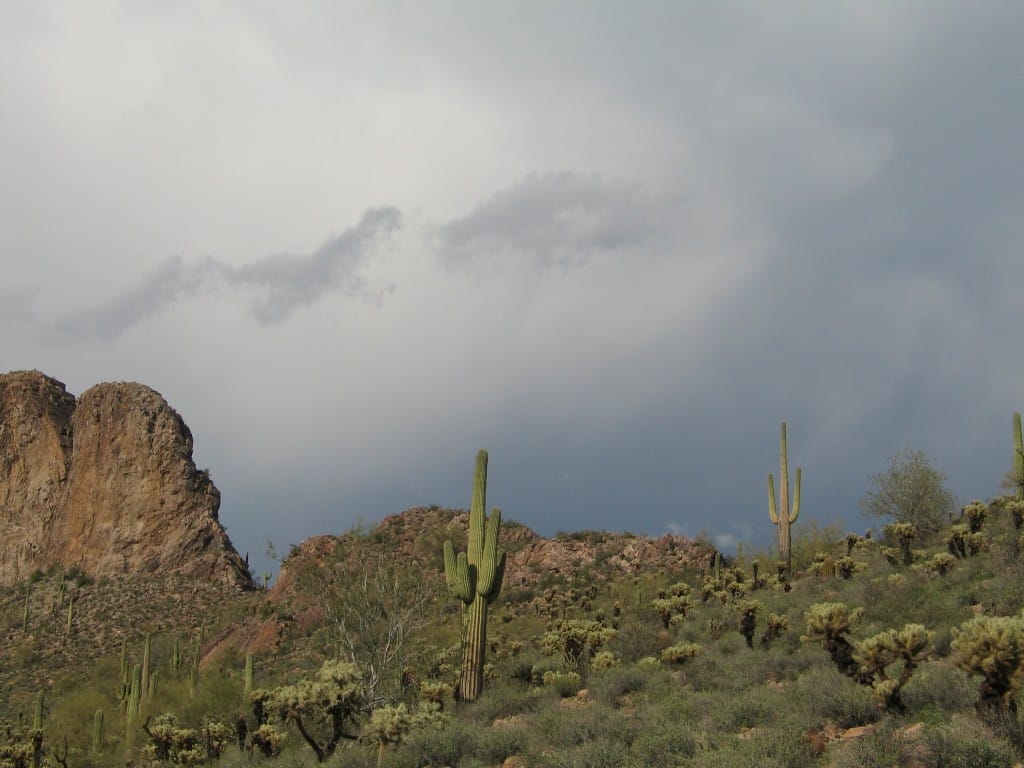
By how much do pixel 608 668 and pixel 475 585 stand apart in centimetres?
368

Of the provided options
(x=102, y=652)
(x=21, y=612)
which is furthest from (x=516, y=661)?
(x=21, y=612)

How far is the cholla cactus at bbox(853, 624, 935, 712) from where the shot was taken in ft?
35.8

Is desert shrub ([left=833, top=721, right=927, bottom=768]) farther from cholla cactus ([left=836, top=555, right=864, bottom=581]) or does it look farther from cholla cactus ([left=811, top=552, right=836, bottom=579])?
cholla cactus ([left=811, top=552, right=836, bottom=579])

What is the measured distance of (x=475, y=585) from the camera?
20438 mm

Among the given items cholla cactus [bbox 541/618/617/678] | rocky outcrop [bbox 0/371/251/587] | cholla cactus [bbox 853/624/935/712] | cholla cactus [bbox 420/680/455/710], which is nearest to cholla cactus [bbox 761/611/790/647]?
cholla cactus [bbox 541/618/617/678]

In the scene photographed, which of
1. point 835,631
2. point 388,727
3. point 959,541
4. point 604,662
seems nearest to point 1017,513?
point 959,541

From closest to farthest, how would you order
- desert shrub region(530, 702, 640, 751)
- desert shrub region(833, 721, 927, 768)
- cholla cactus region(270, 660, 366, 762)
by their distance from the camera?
desert shrub region(833, 721, 927, 768) → desert shrub region(530, 702, 640, 751) → cholla cactus region(270, 660, 366, 762)

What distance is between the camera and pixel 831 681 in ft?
41.3

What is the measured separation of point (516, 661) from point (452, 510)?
3280cm

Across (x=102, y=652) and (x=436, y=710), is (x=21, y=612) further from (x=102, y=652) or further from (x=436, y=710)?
(x=436, y=710)

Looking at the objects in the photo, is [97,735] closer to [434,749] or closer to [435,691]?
[435,691]

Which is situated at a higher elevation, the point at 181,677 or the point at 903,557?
the point at 903,557

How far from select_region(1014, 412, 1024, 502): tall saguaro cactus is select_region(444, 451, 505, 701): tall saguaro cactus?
19023 mm

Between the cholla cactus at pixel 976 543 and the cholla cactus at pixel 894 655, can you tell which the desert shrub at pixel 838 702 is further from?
the cholla cactus at pixel 976 543
